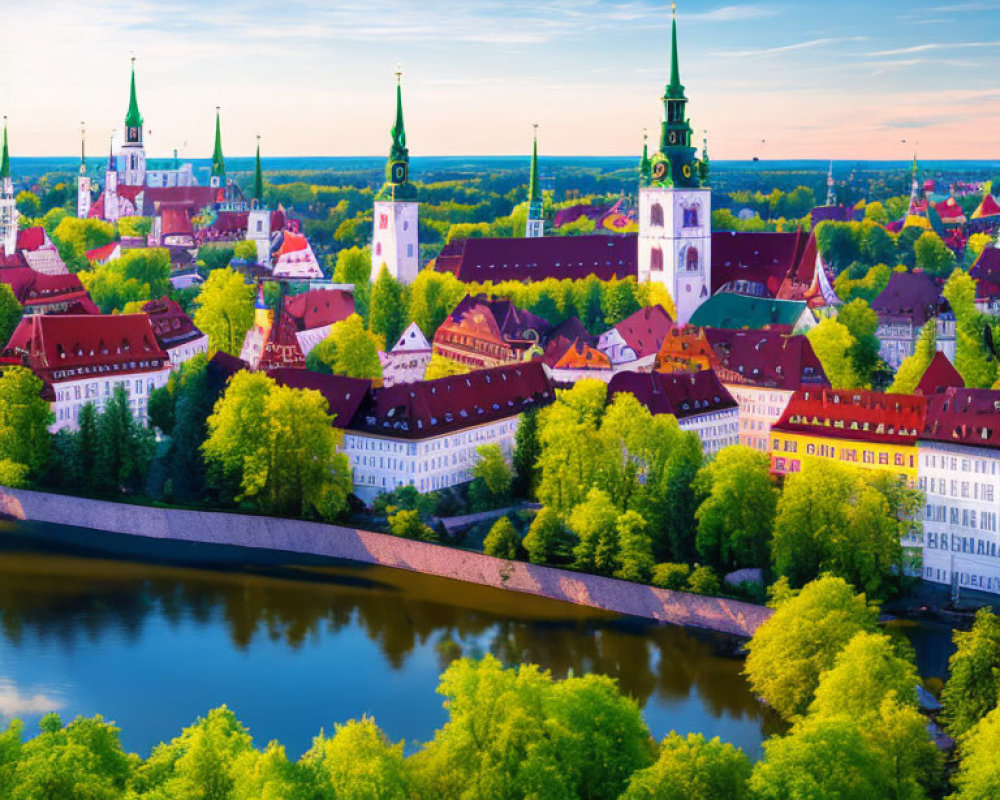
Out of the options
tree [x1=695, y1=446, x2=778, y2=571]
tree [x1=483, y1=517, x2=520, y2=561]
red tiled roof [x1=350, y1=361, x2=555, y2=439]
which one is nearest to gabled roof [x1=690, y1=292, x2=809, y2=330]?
red tiled roof [x1=350, y1=361, x2=555, y2=439]

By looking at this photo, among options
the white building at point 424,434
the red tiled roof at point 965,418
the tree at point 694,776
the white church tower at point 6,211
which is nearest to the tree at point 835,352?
the white building at point 424,434

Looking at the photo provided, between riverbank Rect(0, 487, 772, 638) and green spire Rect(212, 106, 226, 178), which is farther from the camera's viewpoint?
green spire Rect(212, 106, 226, 178)

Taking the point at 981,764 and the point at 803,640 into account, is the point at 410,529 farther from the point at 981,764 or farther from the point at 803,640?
the point at 981,764

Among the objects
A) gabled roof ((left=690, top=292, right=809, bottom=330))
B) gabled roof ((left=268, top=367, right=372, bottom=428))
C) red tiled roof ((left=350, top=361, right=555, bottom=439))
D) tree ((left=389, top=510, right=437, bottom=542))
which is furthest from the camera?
gabled roof ((left=690, top=292, right=809, bottom=330))

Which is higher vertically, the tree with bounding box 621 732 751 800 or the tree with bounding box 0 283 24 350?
the tree with bounding box 0 283 24 350

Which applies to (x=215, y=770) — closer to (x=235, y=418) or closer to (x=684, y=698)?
(x=684, y=698)

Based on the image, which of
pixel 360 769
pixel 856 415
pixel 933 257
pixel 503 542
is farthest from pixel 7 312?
pixel 933 257

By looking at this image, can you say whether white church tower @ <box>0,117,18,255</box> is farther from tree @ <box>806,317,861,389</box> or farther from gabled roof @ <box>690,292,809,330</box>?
tree @ <box>806,317,861,389</box>

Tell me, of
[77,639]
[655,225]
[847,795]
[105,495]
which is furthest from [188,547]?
[655,225]
